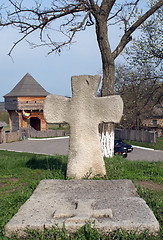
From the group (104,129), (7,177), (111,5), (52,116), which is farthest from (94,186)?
(111,5)

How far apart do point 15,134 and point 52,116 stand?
97.0ft

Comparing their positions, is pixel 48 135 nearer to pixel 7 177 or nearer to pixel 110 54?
pixel 110 54

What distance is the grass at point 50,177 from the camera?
330cm

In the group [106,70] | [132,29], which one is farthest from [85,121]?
[132,29]

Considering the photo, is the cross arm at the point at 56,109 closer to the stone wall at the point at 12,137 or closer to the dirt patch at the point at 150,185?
the dirt patch at the point at 150,185

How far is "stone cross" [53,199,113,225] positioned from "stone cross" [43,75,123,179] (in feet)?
5.63

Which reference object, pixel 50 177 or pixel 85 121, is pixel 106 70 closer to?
pixel 85 121

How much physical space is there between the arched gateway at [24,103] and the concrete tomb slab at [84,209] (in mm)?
33001

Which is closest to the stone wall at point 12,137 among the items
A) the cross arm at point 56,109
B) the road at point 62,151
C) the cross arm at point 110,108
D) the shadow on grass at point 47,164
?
the road at point 62,151

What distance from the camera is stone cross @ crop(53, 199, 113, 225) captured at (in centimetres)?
348

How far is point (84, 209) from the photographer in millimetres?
3762

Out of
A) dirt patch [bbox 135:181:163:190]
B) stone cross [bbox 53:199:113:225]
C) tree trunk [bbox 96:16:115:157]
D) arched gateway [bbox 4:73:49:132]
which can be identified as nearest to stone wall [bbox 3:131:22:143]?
arched gateway [bbox 4:73:49:132]

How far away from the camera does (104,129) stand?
36.7 ft

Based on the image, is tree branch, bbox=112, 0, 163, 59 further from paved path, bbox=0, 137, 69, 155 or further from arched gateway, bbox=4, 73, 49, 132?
arched gateway, bbox=4, 73, 49, 132
